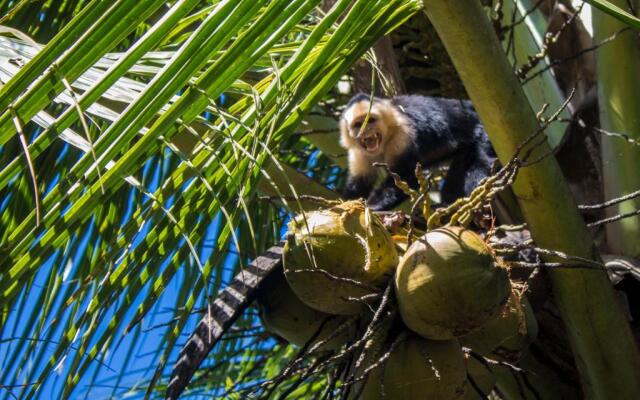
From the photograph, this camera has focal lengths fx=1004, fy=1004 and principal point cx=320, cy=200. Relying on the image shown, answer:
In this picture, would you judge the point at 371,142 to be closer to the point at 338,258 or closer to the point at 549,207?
the point at 549,207

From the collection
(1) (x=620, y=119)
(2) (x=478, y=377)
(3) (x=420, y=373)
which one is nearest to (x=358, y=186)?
(1) (x=620, y=119)

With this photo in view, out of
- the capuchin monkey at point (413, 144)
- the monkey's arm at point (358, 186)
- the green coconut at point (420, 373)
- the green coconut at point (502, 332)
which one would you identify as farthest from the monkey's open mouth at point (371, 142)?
the green coconut at point (420, 373)

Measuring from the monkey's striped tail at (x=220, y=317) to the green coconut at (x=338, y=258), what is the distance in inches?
4.1

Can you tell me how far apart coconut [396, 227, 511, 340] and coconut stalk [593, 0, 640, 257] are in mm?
867

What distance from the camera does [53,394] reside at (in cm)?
224

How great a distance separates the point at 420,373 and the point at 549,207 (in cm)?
49

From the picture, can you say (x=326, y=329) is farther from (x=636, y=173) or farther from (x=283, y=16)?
(x=636, y=173)

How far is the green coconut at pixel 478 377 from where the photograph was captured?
186cm

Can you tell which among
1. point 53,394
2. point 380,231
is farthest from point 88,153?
point 53,394

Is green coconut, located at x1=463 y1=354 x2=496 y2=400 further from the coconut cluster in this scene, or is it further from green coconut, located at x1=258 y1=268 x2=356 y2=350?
green coconut, located at x1=258 y1=268 x2=356 y2=350

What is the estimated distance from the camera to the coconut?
5.40 feet

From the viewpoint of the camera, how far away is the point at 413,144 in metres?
4.26

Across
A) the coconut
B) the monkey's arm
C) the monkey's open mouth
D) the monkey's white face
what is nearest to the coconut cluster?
the coconut

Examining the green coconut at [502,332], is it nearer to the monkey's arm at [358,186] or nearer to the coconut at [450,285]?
the coconut at [450,285]
